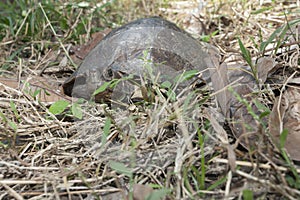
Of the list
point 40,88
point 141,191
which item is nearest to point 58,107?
point 40,88

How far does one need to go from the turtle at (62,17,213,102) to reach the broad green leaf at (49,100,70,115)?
156 mm

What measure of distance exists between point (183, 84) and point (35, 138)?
62cm

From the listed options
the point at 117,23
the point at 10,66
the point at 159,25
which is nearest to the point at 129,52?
the point at 159,25

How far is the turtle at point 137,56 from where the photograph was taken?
1.79m

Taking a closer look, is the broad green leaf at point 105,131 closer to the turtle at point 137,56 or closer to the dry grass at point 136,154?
the dry grass at point 136,154

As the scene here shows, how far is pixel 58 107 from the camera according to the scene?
1.65 meters

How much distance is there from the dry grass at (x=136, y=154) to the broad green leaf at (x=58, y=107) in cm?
3

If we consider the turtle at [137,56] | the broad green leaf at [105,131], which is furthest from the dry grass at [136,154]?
the turtle at [137,56]

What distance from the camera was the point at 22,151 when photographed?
1463 millimetres

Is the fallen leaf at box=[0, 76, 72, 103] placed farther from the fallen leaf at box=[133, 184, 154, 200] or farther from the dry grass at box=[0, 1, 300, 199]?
the fallen leaf at box=[133, 184, 154, 200]

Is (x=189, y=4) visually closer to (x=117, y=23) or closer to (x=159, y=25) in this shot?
(x=117, y=23)

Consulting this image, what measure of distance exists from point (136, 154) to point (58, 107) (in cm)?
47

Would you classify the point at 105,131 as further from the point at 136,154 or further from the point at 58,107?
the point at 58,107

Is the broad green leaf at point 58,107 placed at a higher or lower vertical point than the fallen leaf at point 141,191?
higher
